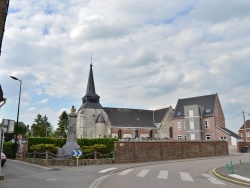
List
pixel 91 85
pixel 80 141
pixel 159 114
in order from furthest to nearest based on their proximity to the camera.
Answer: pixel 159 114
pixel 91 85
pixel 80 141

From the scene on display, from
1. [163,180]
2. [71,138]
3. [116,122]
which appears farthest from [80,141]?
[116,122]

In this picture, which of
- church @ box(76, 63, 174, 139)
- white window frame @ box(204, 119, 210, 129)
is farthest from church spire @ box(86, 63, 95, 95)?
white window frame @ box(204, 119, 210, 129)

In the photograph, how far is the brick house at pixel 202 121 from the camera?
182 ft

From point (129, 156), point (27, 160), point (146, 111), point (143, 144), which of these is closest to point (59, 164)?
point (27, 160)

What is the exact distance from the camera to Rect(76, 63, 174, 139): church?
63.3 meters

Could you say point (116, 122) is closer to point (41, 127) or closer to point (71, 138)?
point (41, 127)

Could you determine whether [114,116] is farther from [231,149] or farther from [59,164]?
[59,164]

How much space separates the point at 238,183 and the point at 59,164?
1432cm

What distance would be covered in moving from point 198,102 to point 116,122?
20.2m

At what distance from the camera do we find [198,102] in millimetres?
61344

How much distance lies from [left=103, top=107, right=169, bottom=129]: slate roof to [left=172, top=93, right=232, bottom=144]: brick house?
27.8ft

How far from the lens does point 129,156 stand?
83.9ft

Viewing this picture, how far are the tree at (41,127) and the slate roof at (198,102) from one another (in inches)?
1514

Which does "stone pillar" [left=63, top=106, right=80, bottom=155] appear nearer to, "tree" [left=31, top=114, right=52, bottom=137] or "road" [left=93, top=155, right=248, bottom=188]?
"road" [left=93, top=155, right=248, bottom=188]
